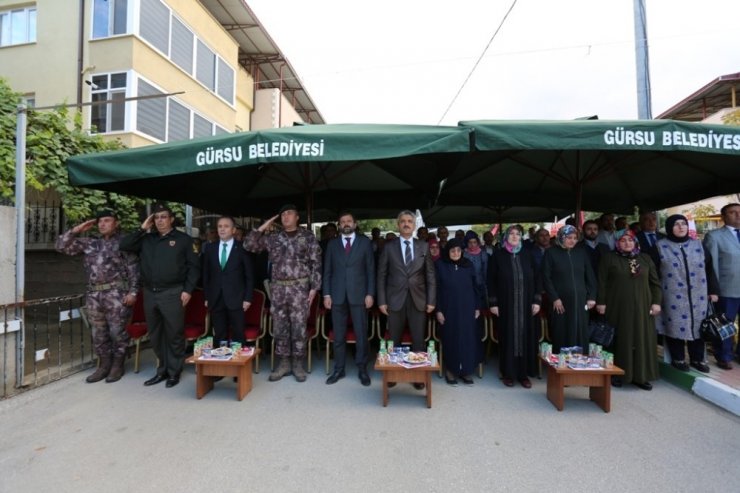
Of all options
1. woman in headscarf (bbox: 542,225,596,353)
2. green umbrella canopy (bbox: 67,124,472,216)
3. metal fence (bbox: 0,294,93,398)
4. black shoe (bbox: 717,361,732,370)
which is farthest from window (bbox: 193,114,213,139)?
black shoe (bbox: 717,361,732,370)

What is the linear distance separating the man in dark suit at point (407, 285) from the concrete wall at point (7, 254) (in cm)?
407

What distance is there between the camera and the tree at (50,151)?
4512mm

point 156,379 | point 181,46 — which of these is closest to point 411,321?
point 156,379

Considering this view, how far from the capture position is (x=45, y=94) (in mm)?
10977

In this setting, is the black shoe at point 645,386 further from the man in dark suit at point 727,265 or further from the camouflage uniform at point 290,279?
the camouflage uniform at point 290,279

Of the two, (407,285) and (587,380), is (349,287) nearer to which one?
(407,285)

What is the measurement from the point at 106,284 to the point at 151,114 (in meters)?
8.53

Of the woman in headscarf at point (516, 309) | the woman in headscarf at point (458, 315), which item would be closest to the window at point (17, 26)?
the woman in headscarf at point (458, 315)

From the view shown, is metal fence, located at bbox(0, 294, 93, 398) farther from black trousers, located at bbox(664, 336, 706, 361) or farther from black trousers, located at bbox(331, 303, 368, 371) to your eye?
black trousers, located at bbox(664, 336, 706, 361)

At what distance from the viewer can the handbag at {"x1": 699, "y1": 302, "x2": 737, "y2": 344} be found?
4.12m

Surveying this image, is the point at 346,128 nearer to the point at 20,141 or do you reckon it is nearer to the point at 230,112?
the point at 20,141

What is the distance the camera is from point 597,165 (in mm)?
5258

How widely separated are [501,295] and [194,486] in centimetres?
347

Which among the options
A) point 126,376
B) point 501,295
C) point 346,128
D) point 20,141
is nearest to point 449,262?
point 501,295
